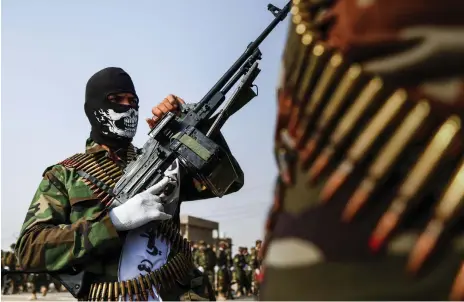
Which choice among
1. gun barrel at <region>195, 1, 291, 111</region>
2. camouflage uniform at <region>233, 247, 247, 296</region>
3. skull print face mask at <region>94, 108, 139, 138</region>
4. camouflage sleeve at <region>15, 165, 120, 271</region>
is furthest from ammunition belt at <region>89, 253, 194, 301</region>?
camouflage uniform at <region>233, 247, 247, 296</region>

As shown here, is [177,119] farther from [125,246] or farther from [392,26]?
[392,26]

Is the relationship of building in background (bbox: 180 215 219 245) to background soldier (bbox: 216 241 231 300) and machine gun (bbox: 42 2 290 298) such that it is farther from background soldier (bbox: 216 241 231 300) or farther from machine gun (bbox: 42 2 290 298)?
machine gun (bbox: 42 2 290 298)

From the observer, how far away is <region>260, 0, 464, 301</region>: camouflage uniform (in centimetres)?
92

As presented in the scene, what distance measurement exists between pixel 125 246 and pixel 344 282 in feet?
7.48

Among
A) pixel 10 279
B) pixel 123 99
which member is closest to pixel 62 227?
pixel 123 99

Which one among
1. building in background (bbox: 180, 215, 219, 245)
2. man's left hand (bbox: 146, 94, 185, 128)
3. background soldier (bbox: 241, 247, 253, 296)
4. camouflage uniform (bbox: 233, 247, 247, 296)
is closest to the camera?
man's left hand (bbox: 146, 94, 185, 128)

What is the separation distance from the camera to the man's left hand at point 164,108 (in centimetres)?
341

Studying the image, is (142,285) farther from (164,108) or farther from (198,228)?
(198,228)

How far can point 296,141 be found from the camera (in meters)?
1.08

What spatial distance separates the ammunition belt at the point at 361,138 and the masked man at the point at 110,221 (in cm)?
202

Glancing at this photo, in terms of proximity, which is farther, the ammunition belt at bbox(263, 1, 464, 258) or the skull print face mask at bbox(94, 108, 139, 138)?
the skull print face mask at bbox(94, 108, 139, 138)

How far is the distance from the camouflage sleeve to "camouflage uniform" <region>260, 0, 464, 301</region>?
6.68 ft

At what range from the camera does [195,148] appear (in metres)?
3.24

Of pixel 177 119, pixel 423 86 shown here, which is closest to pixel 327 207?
pixel 423 86
